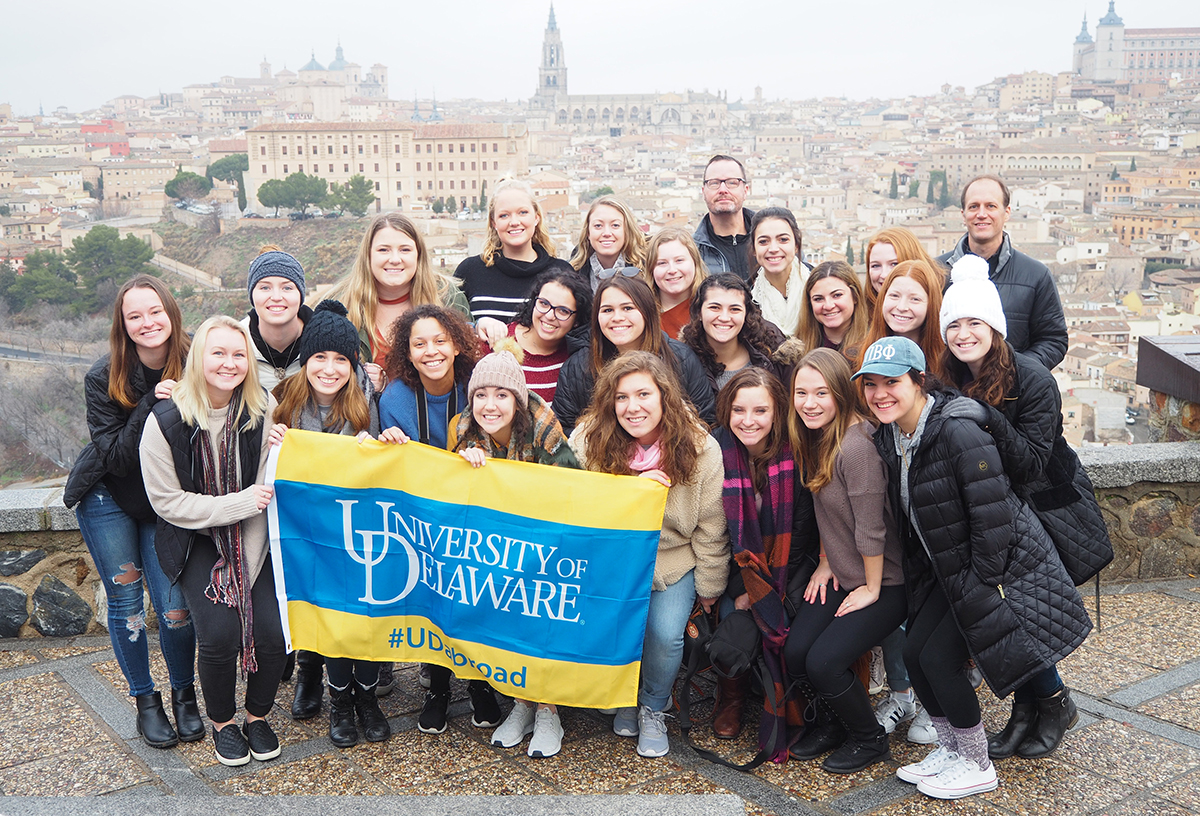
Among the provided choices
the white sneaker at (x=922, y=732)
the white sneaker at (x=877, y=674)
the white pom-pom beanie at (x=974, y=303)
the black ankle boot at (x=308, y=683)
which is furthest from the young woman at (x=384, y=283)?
the white sneaker at (x=922, y=732)

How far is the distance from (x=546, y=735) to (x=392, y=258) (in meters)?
1.56

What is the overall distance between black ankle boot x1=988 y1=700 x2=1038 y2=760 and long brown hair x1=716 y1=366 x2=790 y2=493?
0.88 m

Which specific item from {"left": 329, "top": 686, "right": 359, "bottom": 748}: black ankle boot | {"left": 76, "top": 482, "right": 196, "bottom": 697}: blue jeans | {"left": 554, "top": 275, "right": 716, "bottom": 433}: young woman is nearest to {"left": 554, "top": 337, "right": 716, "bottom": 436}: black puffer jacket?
{"left": 554, "top": 275, "right": 716, "bottom": 433}: young woman

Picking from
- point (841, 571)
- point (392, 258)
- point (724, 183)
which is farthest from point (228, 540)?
point (724, 183)

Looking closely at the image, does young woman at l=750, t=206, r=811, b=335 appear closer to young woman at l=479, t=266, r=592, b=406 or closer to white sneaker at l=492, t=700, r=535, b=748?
young woman at l=479, t=266, r=592, b=406

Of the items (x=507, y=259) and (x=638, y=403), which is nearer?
(x=638, y=403)

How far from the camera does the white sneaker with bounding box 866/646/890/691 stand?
3.18 meters

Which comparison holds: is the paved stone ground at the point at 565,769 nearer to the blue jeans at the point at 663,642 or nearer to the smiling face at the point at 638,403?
the blue jeans at the point at 663,642

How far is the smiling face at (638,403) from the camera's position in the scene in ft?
9.41

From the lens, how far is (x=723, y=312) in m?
3.23

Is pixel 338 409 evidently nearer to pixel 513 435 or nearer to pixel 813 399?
pixel 513 435

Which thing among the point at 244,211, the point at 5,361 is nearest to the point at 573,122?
the point at 244,211

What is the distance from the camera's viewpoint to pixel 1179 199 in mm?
76438

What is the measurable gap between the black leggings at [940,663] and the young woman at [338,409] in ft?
4.68
